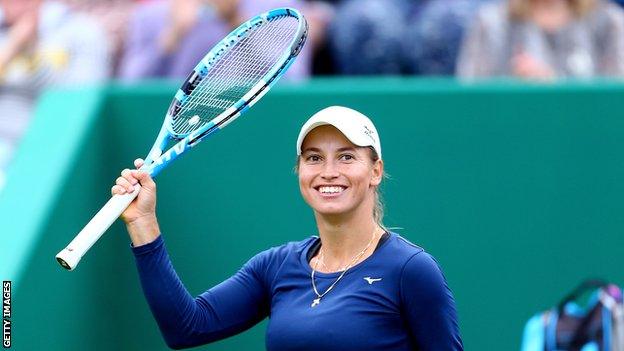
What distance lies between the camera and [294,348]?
3.95 metres

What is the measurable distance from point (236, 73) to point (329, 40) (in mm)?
3227

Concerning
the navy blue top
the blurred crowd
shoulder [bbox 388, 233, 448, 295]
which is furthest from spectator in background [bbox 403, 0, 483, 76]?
shoulder [bbox 388, 233, 448, 295]

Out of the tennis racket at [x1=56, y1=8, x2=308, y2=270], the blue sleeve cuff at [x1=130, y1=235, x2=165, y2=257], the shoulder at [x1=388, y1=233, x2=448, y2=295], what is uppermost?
the tennis racket at [x1=56, y1=8, x2=308, y2=270]

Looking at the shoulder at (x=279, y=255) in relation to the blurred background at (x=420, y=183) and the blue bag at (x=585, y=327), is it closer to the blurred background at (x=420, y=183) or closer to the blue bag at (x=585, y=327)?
the blue bag at (x=585, y=327)

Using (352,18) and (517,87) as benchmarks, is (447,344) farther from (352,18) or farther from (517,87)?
(352,18)

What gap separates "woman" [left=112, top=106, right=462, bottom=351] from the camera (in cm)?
390

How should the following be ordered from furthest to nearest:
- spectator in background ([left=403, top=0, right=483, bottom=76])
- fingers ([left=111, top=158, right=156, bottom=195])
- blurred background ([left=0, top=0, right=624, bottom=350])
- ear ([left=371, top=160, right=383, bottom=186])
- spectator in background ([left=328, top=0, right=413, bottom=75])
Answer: spectator in background ([left=328, top=0, right=413, bottom=75]) < spectator in background ([left=403, top=0, right=483, bottom=76]) < blurred background ([left=0, top=0, right=624, bottom=350]) < ear ([left=371, top=160, right=383, bottom=186]) < fingers ([left=111, top=158, right=156, bottom=195])

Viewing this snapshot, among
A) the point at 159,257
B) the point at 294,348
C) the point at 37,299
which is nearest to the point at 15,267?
the point at 37,299

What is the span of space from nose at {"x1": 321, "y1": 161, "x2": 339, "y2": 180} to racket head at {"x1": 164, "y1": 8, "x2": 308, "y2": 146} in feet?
1.24

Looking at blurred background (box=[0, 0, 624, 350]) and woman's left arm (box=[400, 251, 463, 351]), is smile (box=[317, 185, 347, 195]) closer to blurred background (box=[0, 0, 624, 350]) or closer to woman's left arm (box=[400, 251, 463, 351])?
woman's left arm (box=[400, 251, 463, 351])

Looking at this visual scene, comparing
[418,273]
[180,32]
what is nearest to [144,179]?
[418,273]

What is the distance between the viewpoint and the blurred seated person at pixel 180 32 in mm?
6996

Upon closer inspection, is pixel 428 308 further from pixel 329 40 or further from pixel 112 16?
pixel 112 16

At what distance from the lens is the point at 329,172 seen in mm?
4082
